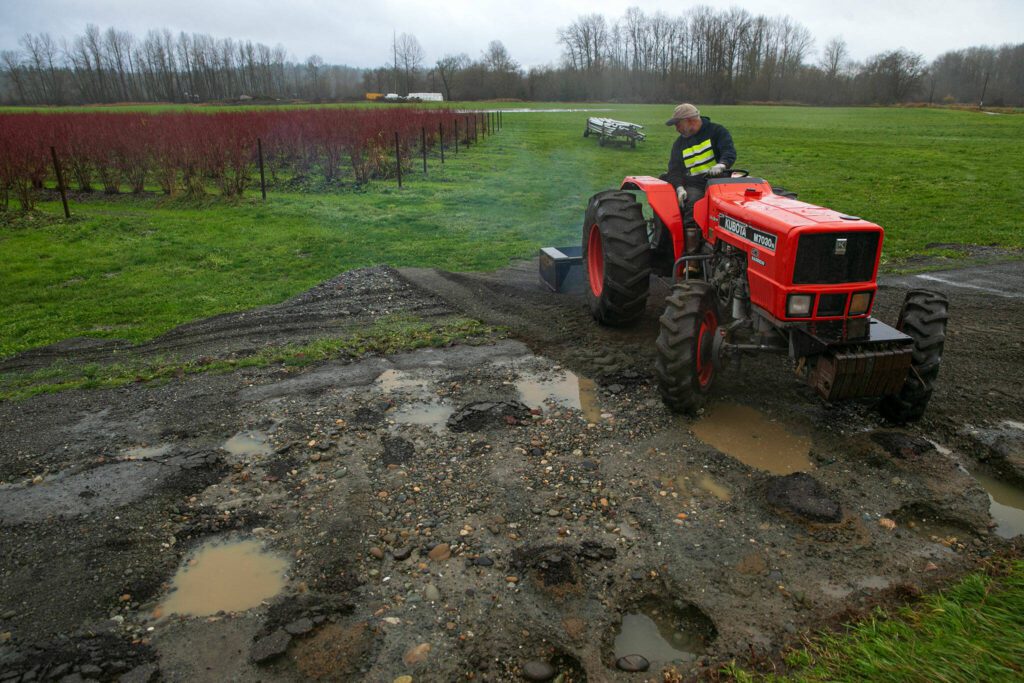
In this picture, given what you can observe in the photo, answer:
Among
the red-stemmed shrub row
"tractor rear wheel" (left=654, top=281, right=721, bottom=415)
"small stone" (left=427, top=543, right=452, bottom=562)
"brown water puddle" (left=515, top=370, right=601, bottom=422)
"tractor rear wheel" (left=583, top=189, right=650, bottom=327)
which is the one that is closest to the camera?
"small stone" (left=427, top=543, right=452, bottom=562)

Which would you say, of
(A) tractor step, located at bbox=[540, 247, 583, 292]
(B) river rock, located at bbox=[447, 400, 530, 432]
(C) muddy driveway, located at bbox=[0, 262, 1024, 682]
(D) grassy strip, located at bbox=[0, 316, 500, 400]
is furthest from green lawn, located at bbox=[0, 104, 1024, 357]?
(B) river rock, located at bbox=[447, 400, 530, 432]

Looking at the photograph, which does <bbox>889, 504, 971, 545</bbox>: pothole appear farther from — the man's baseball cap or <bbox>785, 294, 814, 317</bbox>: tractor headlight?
the man's baseball cap

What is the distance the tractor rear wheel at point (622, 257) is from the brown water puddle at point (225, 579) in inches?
157

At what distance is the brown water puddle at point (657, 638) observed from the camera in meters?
3.15

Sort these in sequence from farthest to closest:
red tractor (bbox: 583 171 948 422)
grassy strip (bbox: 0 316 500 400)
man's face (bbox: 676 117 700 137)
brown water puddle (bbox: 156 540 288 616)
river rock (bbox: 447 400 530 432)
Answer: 1. man's face (bbox: 676 117 700 137)
2. grassy strip (bbox: 0 316 500 400)
3. river rock (bbox: 447 400 530 432)
4. red tractor (bbox: 583 171 948 422)
5. brown water puddle (bbox: 156 540 288 616)

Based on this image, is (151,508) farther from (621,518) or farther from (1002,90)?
(1002,90)

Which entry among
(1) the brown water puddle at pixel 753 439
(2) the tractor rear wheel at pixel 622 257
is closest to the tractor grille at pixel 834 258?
(1) the brown water puddle at pixel 753 439

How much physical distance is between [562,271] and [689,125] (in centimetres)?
239

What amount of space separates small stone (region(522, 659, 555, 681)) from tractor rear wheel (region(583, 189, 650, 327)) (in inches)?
160

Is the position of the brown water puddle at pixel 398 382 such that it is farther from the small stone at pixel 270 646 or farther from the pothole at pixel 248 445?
the small stone at pixel 270 646

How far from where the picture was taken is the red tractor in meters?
4.60

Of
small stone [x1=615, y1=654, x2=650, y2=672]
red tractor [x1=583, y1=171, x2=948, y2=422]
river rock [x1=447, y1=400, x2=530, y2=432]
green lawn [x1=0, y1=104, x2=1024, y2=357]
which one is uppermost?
red tractor [x1=583, y1=171, x2=948, y2=422]

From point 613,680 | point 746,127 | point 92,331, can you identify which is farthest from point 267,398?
point 746,127

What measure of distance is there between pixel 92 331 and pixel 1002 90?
91.5 meters
